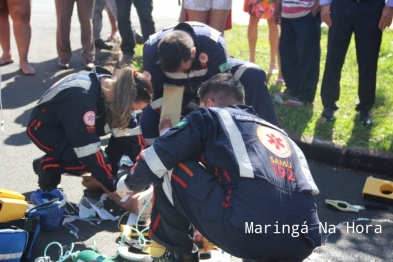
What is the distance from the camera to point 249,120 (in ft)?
11.0

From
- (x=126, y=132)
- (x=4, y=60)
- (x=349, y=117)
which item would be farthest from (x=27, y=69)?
(x=349, y=117)

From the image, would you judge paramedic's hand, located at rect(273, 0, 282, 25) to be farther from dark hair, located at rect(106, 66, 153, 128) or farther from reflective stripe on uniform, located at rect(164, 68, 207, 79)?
dark hair, located at rect(106, 66, 153, 128)

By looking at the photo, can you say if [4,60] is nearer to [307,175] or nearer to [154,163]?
[154,163]

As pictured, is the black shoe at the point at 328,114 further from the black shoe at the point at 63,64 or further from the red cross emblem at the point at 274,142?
the black shoe at the point at 63,64

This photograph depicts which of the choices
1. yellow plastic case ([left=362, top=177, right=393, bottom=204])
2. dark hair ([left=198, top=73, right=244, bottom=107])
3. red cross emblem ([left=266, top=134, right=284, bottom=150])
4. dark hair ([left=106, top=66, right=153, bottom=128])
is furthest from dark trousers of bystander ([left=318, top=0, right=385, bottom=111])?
red cross emblem ([left=266, top=134, right=284, bottom=150])

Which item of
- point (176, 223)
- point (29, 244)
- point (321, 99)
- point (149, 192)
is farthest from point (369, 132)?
point (29, 244)

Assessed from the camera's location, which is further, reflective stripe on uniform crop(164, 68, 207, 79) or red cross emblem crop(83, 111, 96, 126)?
reflective stripe on uniform crop(164, 68, 207, 79)

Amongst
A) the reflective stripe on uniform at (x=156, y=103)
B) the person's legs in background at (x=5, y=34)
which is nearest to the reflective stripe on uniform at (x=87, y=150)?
the reflective stripe on uniform at (x=156, y=103)

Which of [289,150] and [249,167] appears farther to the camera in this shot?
[289,150]

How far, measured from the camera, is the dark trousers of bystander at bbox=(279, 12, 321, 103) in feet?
19.8

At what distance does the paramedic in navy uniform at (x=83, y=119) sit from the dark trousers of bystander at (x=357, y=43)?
209 cm

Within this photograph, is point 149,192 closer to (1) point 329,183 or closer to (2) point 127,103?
(2) point 127,103

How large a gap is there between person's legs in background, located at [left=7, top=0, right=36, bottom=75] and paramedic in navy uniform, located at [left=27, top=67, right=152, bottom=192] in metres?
2.50

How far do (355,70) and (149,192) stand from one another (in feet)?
11.9
